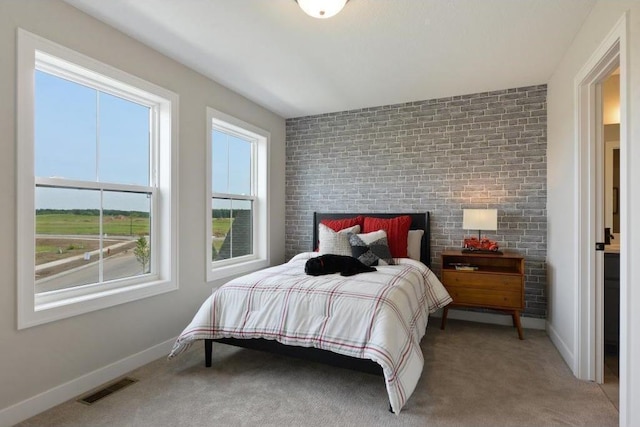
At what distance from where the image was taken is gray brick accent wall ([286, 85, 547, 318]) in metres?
3.70

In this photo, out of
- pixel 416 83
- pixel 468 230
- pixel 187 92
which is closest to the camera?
pixel 187 92

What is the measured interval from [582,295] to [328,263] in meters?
1.92

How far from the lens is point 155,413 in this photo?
2.07 m

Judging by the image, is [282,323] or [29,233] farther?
[282,323]

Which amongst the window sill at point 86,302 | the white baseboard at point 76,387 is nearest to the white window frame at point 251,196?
the window sill at point 86,302

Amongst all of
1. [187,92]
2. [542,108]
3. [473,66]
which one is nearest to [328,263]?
[187,92]

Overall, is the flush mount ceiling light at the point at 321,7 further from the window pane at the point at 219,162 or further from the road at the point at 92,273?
the road at the point at 92,273

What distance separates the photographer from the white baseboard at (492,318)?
12.0ft

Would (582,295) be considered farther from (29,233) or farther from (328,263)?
(29,233)

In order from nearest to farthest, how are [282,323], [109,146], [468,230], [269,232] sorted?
[282,323] → [109,146] → [468,230] → [269,232]

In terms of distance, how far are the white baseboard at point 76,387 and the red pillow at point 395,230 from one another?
8.06 feet

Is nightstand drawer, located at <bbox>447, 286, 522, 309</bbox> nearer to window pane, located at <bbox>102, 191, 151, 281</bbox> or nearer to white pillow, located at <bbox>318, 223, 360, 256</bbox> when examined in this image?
white pillow, located at <bbox>318, 223, 360, 256</bbox>

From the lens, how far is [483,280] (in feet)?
11.4

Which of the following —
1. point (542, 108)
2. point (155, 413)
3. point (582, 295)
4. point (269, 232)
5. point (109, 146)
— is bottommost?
point (155, 413)
